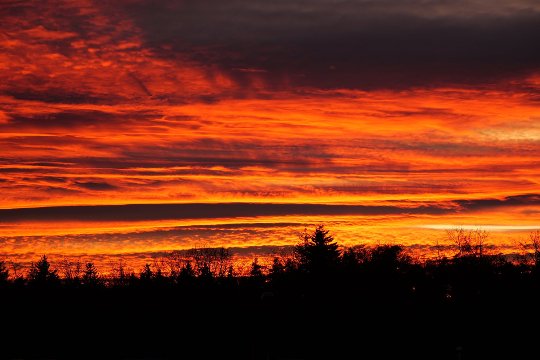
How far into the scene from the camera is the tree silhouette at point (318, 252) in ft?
310

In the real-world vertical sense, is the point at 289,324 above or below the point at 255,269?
below

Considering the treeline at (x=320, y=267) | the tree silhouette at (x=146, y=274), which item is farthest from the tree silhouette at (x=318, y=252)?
the tree silhouette at (x=146, y=274)

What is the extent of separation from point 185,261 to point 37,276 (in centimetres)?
2330

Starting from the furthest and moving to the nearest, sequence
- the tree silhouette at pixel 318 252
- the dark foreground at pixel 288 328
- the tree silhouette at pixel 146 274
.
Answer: the tree silhouette at pixel 146 274, the tree silhouette at pixel 318 252, the dark foreground at pixel 288 328

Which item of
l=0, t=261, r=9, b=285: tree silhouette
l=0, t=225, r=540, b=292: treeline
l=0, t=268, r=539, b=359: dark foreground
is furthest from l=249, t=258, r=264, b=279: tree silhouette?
l=0, t=268, r=539, b=359: dark foreground

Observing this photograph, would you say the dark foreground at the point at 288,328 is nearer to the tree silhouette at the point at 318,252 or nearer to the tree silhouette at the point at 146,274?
the tree silhouette at the point at 318,252

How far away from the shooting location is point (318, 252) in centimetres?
9650

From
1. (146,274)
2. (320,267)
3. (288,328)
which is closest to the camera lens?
(288,328)

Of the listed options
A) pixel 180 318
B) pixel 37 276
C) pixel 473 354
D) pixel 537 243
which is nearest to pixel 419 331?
pixel 473 354

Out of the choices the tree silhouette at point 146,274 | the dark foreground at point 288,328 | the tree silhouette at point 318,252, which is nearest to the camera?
the dark foreground at point 288,328

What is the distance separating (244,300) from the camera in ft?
194

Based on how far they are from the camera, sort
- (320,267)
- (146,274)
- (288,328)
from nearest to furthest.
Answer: (288,328) → (320,267) → (146,274)

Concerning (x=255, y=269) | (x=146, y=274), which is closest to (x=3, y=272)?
(x=146, y=274)

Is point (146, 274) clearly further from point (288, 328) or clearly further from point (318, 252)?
point (288, 328)
